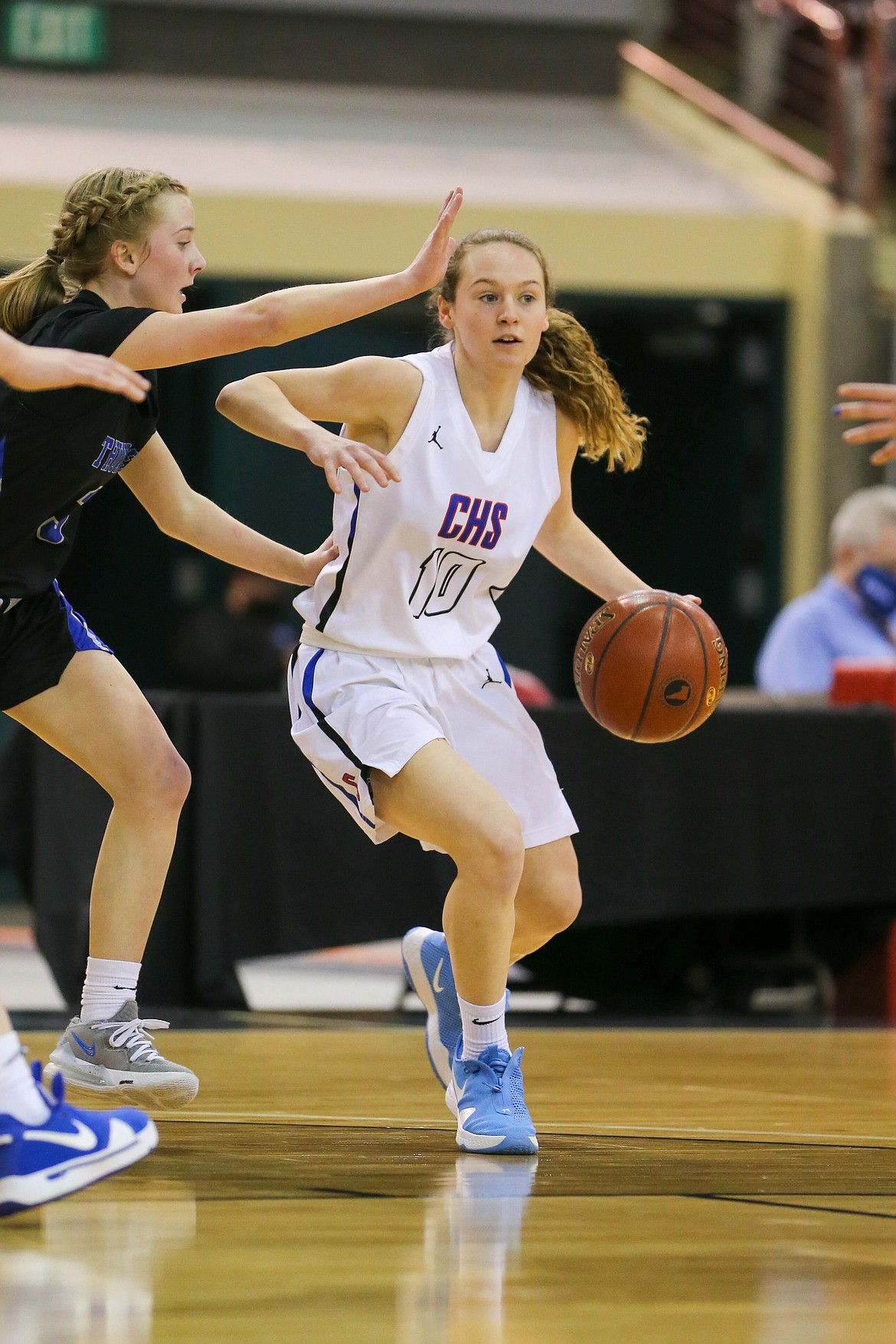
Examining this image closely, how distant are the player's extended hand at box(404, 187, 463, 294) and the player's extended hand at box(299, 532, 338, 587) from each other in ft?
2.01

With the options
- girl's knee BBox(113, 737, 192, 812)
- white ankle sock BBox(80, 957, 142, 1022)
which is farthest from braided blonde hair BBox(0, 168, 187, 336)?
white ankle sock BBox(80, 957, 142, 1022)

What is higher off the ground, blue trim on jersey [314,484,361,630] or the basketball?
blue trim on jersey [314,484,361,630]

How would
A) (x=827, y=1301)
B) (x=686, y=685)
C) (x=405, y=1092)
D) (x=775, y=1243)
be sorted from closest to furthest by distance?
(x=827, y=1301) < (x=775, y=1243) < (x=686, y=685) < (x=405, y=1092)

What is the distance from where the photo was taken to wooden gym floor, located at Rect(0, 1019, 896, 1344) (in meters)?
2.31

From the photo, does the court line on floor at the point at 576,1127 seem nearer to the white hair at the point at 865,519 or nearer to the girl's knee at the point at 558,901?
the girl's knee at the point at 558,901

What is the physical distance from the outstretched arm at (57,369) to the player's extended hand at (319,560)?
1077 mm

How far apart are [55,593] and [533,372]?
1109 millimetres

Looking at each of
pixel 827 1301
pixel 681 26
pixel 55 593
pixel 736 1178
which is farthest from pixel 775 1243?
pixel 681 26

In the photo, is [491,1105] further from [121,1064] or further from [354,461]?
[354,461]

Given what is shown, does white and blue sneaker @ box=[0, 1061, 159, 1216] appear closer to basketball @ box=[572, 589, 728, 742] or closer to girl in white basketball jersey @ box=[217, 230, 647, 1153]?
girl in white basketball jersey @ box=[217, 230, 647, 1153]

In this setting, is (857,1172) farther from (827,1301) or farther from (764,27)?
(764,27)

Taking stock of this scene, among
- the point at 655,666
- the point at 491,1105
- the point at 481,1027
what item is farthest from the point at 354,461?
the point at 491,1105

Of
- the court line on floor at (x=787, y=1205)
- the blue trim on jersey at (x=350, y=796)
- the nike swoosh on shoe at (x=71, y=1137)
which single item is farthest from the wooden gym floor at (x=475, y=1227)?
the blue trim on jersey at (x=350, y=796)

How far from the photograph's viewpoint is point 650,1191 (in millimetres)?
3154
